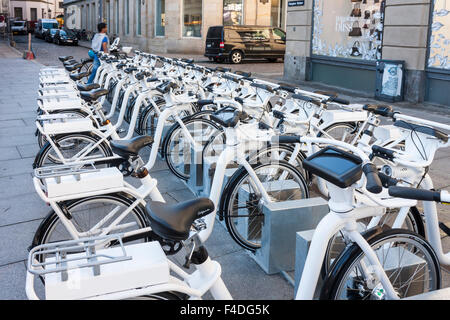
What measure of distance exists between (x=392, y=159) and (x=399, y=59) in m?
8.75

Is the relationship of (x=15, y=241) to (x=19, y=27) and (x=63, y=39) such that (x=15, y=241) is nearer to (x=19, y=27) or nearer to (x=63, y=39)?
(x=63, y=39)

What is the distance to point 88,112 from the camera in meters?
5.93

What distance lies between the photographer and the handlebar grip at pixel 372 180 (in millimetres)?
1950

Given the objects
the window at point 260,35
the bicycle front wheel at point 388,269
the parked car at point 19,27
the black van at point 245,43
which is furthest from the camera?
the parked car at point 19,27

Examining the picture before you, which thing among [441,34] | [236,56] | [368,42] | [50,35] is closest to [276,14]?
[236,56]

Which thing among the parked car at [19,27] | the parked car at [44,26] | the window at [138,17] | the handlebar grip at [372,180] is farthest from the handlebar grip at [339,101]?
the parked car at [19,27]

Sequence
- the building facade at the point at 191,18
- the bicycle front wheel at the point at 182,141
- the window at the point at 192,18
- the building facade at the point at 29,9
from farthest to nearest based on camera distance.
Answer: the building facade at the point at 29,9
the window at the point at 192,18
the building facade at the point at 191,18
the bicycle front wheel at the point at 182,141

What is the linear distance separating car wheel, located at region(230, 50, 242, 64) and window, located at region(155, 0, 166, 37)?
979cm

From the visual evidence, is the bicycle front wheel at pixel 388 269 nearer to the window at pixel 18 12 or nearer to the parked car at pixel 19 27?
the parked car at pixel 19 27

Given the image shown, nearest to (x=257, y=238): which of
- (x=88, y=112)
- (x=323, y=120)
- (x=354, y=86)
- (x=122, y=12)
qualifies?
(x=323, y=120)

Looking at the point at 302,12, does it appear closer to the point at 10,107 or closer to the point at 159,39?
the point at 10,107

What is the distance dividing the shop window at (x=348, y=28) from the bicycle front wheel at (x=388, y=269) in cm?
985

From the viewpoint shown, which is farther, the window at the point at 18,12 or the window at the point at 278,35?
the window at the point at 18,12

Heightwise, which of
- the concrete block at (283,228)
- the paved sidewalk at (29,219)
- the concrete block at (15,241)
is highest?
the concrete block at (283,228)
